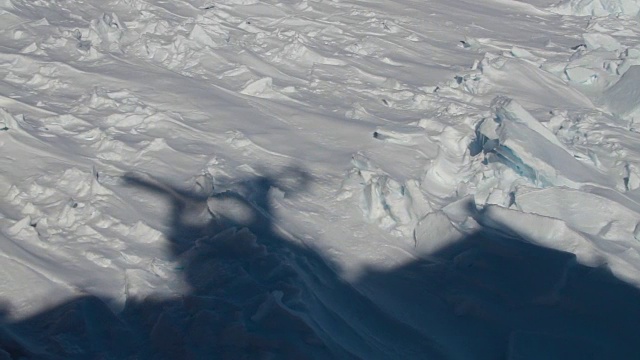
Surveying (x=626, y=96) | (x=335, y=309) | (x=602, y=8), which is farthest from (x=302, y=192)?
(x=602, y=8)

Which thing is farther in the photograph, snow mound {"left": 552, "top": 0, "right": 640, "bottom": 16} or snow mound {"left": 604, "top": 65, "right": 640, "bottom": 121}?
snow mound {"left": 552, "top": 0, "right": 640, "bottom": 16}

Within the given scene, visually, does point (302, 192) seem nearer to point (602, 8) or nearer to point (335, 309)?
point (335, 309)

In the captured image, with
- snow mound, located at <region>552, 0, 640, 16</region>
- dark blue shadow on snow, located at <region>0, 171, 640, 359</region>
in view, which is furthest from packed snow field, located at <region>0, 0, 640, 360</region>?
snow mound, located at <region>552, 0, 640, 16</region>

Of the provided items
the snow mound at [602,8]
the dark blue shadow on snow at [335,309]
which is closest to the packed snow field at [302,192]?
the dark blue shadow on snow at [335,309]

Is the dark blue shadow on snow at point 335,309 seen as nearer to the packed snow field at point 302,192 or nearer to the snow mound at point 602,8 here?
the packed snow field at point 302,192

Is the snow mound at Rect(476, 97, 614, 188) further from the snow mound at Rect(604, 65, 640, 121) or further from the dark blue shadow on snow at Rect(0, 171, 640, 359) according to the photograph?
the snow mound at Rect(604, 65, 640, 121)

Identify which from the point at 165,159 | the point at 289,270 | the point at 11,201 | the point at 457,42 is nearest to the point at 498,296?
the point at 289,270
